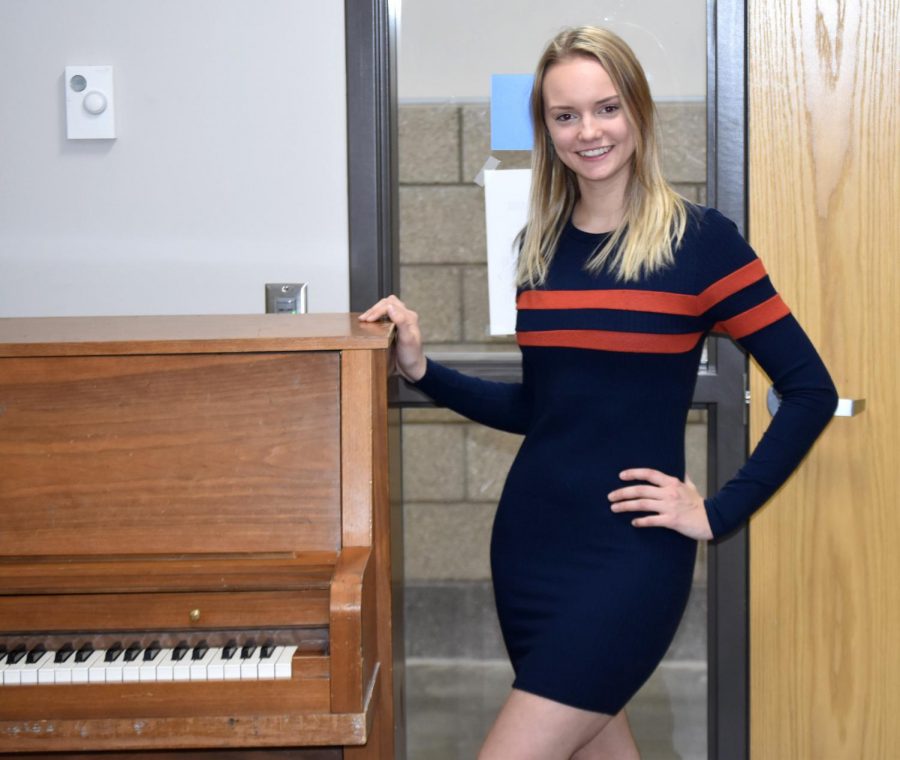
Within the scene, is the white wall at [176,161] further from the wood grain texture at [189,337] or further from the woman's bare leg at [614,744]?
the woman's bare leg at [614,744]

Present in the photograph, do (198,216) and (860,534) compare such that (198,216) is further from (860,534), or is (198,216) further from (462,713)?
(860,534)

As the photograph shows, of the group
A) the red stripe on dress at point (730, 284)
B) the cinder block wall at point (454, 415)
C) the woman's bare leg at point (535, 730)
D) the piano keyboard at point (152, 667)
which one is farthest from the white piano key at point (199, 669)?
the cinder block wall at point (454, 415)

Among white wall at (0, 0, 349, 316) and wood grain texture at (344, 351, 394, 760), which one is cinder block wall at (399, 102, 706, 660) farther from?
wood grain texture at (344, 351, 394, 760)

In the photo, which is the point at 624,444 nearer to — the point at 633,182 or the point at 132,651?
the point at 633,182

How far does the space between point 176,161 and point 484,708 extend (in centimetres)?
131

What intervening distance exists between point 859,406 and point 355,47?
3.84 feet

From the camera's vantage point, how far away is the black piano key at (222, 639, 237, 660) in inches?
57.2

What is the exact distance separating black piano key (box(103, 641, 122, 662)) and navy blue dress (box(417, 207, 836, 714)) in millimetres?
547

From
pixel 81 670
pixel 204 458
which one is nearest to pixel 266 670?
pixel 81 670

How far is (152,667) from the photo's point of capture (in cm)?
143

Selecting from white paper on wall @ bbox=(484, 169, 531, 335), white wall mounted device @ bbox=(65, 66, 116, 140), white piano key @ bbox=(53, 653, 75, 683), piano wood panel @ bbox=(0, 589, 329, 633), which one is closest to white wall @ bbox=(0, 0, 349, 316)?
white wall mounted device @ bbox=(65, 66, 116, 140)

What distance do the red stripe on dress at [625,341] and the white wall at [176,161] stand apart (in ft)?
2.32

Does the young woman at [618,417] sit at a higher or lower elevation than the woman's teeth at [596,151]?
lower

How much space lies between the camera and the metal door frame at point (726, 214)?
2.12 metres
